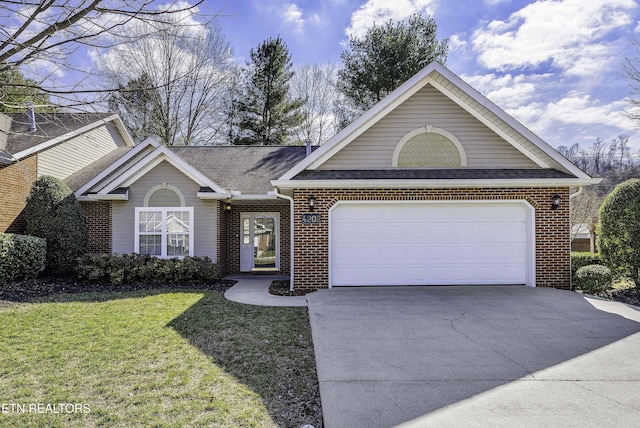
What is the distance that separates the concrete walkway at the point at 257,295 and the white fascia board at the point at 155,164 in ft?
9.96

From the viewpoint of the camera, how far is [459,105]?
920 centimetres

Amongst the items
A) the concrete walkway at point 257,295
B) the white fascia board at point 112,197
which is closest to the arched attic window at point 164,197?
the white fascia board at point 112,197

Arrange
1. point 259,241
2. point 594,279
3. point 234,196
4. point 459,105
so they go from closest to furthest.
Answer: point 594,279, point 459,105, point 234,196, point 259,241

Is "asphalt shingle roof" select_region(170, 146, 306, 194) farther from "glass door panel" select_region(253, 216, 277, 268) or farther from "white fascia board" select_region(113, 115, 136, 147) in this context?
"white fascia board" select_region(113, 115, 136, 147)

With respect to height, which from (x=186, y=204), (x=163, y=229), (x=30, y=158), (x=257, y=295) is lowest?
(x=257, y=295)

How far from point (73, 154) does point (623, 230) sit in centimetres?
1881

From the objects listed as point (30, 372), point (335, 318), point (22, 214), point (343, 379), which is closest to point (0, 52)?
point (30, 372)

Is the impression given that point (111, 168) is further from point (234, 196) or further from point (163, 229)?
point (234, 196)

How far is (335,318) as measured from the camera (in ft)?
20.8

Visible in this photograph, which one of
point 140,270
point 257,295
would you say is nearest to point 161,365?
point 257,295

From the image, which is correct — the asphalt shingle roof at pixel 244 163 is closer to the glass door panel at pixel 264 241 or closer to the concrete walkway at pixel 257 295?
the glass door panel at pixel 264 241

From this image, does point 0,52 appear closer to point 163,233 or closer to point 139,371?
point 139,371

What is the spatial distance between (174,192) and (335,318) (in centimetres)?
745

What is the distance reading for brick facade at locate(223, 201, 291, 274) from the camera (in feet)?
42.1
